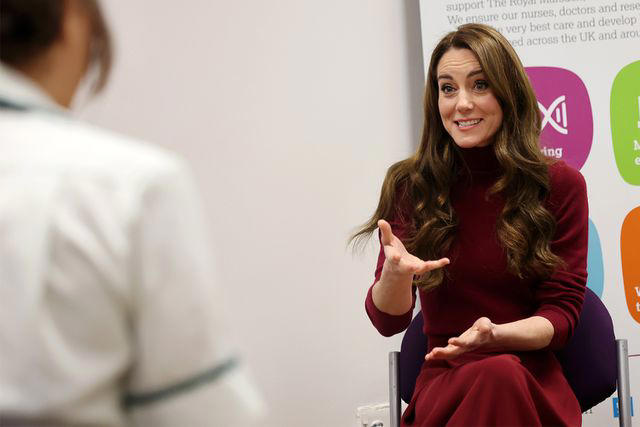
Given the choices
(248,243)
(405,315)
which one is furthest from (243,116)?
(405,315)

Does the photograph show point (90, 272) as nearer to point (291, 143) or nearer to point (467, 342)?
point (467, 342)

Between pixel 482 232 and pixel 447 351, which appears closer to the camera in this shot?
pixel 447 351

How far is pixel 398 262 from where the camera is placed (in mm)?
1910

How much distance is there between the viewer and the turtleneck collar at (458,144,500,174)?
2207 mm

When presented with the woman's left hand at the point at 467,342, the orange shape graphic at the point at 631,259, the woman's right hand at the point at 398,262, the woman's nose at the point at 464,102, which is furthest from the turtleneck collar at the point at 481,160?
the orange shape graphic at the point at 631,259

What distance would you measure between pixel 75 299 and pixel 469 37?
1.69 metres

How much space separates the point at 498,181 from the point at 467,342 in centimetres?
51

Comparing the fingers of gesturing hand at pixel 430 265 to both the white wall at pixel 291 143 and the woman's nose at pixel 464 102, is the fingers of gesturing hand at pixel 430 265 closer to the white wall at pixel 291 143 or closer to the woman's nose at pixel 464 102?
the woman's nose at pixel 464 102

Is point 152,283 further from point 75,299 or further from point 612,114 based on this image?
point 612,114

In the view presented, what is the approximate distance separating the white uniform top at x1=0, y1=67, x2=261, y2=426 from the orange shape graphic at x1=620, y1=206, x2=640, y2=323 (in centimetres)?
244

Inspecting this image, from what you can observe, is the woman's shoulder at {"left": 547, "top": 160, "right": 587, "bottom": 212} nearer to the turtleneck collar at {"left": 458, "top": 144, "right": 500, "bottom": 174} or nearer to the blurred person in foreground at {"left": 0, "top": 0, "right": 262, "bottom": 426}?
the turtleneck collar at {"left": 458, "top": 144, "right": 500, "bottom": 174}

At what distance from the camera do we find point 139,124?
2453 millimetres

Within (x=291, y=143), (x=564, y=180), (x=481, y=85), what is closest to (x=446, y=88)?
(x=481, y=85)

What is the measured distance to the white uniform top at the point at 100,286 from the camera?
0.67 metres
